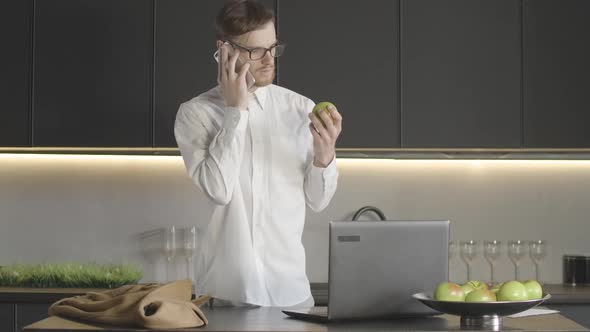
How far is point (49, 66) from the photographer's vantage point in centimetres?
429

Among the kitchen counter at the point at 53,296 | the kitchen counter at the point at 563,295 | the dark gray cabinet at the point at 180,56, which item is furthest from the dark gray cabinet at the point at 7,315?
the kitchen counter at the point at 563,295

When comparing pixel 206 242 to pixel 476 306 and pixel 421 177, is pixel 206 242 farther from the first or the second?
pixel 421 177

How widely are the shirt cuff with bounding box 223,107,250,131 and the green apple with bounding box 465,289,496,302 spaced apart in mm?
908

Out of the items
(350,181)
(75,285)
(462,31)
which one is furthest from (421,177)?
(75,285)

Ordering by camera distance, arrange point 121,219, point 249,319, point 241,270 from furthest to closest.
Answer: point 121,219 → point 241,270 → point 249,319

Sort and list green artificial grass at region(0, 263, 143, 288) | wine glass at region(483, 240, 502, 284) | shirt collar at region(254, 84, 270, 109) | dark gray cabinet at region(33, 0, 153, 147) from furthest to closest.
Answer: wine glass at region(483, 240, 502, 284), dark gray cabinet at region(33, 0, 153, 147), green artificial grass at region(0, 263, 143, 288), shirt collar at region(254, 84, 270, 109)

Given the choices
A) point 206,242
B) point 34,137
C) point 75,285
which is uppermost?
point 34,137

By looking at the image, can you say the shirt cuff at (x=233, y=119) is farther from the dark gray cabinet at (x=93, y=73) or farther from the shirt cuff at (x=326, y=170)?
the dark gray cabinet at (x=93, y=73)

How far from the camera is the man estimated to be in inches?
109

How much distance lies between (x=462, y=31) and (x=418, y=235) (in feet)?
7.15

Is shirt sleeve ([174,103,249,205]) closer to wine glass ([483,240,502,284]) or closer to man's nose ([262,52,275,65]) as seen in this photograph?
man's nose ([262,52,275,65])

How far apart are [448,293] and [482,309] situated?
85 millimetres

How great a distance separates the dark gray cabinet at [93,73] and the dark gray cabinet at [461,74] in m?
1.18

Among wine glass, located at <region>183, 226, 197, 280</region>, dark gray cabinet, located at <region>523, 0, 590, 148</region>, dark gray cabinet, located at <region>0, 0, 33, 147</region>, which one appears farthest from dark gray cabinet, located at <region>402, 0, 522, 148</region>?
dark gray cabinet, located at <region>0, 0, 33, 147</region>
